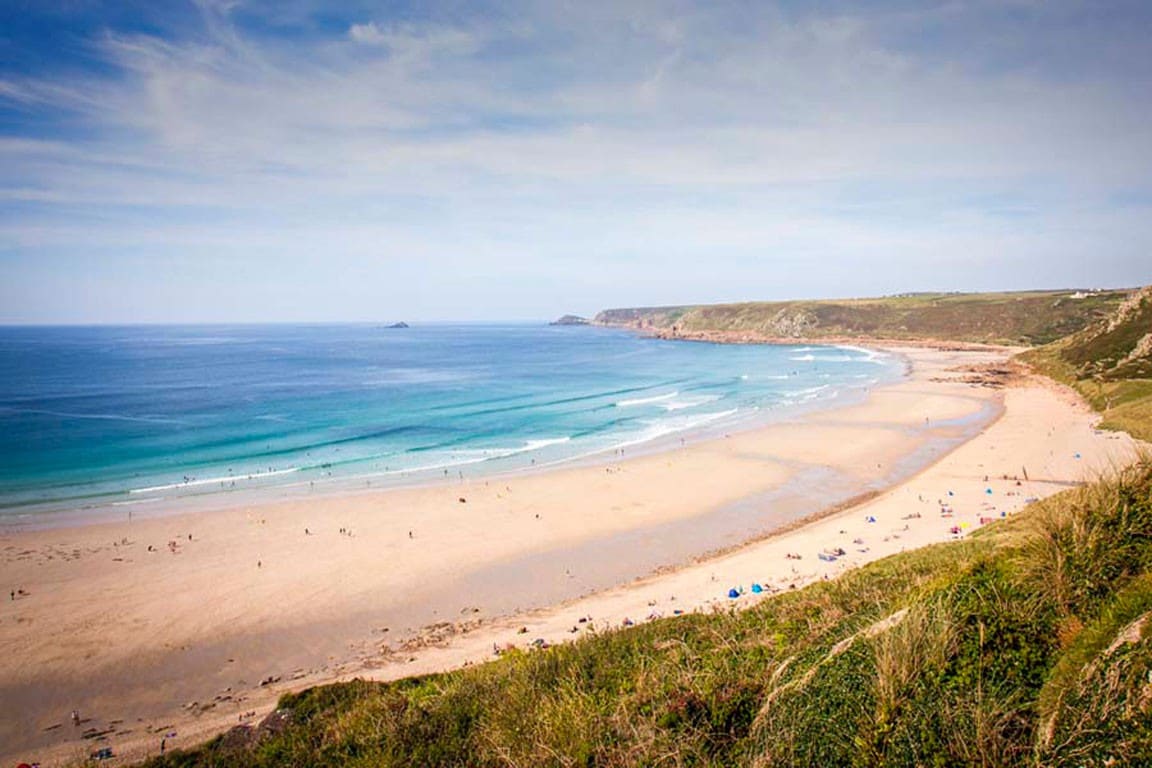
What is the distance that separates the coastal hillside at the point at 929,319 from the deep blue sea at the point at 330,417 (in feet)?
128

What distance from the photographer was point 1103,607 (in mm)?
5656

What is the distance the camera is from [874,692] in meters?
5.38

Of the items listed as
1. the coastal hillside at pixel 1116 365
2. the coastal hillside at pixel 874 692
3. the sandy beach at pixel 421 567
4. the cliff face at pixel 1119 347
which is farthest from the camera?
the cliff face at pixel 1119 347

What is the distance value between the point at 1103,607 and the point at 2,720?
835 inches

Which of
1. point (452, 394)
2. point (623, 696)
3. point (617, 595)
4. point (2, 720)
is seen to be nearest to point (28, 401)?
point (452, 394)

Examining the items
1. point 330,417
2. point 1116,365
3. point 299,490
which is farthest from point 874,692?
point 1116,365

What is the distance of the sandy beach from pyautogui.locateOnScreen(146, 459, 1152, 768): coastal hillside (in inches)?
290

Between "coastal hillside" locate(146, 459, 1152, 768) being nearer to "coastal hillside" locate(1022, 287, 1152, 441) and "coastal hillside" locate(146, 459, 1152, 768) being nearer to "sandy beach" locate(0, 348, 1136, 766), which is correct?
"sandy beach" locate(0, 348, 1136, 766)

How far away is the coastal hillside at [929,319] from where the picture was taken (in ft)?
374

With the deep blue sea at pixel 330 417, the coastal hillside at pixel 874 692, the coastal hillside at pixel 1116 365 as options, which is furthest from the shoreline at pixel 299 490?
the coastal hillside at pixel 874 692

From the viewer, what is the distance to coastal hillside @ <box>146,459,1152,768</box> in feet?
14.9

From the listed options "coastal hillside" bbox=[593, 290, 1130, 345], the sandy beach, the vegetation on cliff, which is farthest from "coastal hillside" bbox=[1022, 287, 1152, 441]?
the vegetation on cliff

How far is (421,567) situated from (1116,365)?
62.2m

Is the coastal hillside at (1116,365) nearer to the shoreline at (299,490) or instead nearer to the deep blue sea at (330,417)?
the deep blue sea at (330,417)
